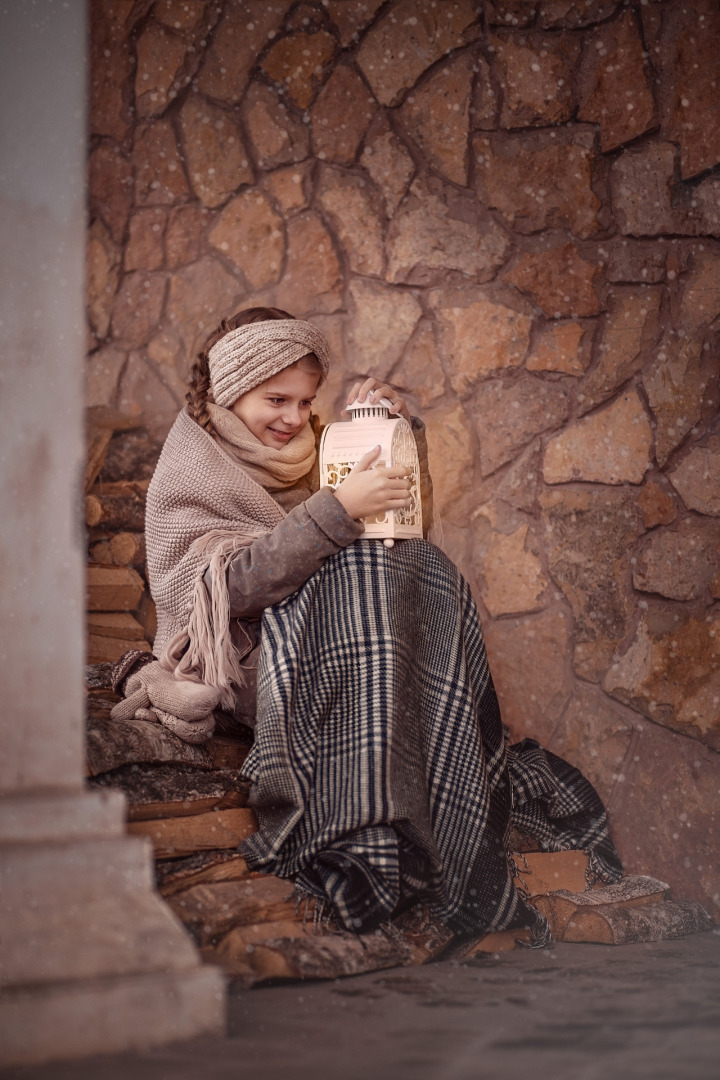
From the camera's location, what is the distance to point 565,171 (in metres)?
2.97

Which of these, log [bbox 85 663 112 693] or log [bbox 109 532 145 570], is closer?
log [bbox 85 663 112 693]

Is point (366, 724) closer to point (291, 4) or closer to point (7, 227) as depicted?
point (7, 227)

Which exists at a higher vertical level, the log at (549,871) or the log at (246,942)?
the log at (246,942)

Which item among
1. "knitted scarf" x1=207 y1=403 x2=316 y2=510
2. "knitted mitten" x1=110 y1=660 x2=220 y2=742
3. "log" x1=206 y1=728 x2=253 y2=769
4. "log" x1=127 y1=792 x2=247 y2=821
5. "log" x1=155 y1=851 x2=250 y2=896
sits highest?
"knitted scarf" x1=207 y1=403 x2=316 y2=510

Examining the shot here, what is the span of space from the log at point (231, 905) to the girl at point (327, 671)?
0.17 ft

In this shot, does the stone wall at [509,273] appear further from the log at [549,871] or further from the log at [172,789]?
the log at [172,789]

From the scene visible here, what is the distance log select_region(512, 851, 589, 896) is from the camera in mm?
2371

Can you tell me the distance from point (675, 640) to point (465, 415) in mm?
907

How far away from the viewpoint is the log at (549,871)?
237 cm

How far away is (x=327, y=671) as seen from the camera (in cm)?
211

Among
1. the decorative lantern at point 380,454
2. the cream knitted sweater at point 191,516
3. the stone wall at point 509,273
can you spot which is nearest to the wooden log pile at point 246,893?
the cream knitted sweater at point 191,516

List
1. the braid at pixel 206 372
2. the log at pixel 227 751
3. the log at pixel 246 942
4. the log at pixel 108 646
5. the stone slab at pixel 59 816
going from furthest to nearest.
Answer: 1. the log at pixel 108 646
2. the braid at pixel 206 372
3. the log at pixel 227 751
4. the log at pixel 246 942
5. the stone slab at pixel 59 816

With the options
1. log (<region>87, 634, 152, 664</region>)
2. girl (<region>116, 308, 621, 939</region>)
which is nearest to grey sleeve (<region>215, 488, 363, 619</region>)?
girl (<region>116, 308, 621, 939</region>)

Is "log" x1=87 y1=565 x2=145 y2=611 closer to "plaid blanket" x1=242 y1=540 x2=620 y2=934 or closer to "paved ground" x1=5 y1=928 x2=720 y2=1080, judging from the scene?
"plaid blanket" x1=242 y1=540 x2=620 y2=934
